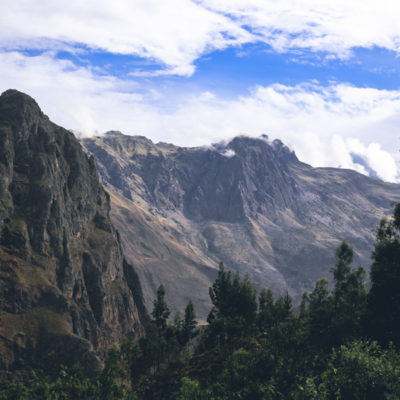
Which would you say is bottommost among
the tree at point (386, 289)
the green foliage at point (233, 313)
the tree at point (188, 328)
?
the tree at point (188, 328)

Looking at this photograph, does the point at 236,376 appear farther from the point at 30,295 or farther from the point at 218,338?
the point at 30,295

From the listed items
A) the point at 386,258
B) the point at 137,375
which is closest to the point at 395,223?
the point at 386,258

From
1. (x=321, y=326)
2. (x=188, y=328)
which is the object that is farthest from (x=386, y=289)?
(x=188, y=328)

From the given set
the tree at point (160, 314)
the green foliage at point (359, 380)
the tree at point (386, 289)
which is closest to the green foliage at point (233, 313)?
the tree at point (160, 314)

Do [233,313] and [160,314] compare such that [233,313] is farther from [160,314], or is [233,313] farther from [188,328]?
[160,314]

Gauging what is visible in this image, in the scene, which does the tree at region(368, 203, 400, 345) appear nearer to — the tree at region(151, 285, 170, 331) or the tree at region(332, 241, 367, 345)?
the tree at region(332, 241, 367, 345)

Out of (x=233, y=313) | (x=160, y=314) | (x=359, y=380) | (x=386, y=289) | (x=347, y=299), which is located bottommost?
(x=160, y=314)

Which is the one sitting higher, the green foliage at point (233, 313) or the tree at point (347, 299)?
the tree at point (347, 299)

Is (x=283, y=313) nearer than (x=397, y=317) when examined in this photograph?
No

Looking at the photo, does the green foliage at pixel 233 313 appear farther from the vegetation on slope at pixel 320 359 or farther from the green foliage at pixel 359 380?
the green foliage at pixel 359 380

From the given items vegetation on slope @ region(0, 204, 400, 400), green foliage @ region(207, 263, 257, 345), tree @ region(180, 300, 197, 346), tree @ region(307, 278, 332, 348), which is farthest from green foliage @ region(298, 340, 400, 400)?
tree @ region(180, 300, 197, 346)

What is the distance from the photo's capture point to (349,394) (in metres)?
57.1

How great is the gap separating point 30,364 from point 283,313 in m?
101

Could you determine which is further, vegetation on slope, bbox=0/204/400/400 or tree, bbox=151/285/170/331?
tree, bbox=151/285/170/331
